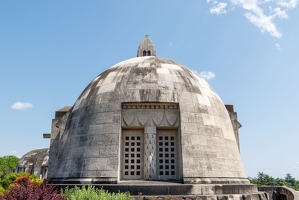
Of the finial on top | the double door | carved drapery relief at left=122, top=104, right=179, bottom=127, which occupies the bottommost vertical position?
the double door

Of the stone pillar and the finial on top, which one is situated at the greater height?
the finial on top

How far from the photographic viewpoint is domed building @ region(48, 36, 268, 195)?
13.5 meters

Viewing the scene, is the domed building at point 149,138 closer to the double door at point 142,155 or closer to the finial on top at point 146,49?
the double door at point 142,155

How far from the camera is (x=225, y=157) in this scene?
14789 millimetres

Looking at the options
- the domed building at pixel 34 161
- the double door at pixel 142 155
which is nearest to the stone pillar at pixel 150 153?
the double door at pixel 142 155

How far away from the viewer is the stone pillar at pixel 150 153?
13.8 meters

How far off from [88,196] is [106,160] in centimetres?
478

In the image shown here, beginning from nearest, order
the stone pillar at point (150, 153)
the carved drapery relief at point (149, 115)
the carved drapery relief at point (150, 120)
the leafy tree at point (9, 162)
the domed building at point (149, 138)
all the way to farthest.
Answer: the domed building at point (149, 138) → the stone pillar at point (150, 153) → the carved drapery relief at point (150, 120) → the carved drapery relief at point (149, 115) → the leafy tree at point (9, 162)

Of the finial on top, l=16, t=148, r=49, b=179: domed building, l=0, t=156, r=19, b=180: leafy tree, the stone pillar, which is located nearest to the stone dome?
the stone pillar

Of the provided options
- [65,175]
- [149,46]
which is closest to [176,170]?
[65,175]

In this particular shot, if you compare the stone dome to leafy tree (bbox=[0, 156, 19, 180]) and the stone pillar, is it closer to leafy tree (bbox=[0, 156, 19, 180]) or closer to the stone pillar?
the stone pillar

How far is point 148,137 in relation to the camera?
46.5 feet

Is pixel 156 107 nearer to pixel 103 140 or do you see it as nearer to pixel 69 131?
pixel 103 140

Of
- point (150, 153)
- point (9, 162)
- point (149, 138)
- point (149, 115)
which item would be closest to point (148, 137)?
point (149, 138)
